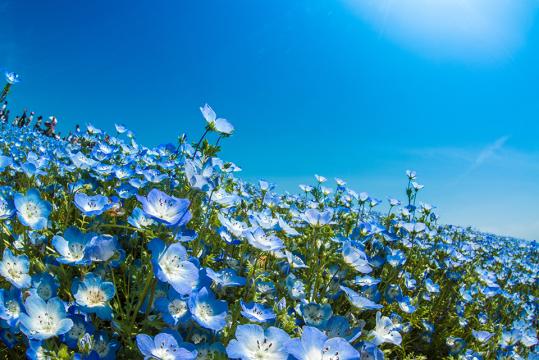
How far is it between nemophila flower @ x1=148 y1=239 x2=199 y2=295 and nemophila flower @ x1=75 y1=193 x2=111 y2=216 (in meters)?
0.65

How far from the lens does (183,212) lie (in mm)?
1655

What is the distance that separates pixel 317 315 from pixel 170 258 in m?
1.08

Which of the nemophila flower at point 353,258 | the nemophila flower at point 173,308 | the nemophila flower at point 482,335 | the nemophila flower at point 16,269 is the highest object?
the nemophila flower at point 353,258

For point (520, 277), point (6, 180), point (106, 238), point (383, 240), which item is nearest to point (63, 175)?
point (6, 180)

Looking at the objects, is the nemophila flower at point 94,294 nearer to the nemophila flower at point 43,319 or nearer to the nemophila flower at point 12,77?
the nemophila flower at point 43,319

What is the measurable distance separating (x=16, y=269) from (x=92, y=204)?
19.9 inches

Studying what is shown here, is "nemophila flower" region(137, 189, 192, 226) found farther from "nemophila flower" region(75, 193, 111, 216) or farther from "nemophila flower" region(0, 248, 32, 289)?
"nemophila flower" region(0, 248, 32, 289)

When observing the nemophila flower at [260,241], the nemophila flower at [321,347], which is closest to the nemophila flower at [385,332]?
the nemophila flower at [260,241]

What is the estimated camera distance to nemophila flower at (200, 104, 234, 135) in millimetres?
2572

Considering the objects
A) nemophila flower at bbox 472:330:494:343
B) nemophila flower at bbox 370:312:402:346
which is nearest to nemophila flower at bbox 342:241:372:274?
nemophila flower at bbox 370:312:402:346

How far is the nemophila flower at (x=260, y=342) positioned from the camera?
1558 mm

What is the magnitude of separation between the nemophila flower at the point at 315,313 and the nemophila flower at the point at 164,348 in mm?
889

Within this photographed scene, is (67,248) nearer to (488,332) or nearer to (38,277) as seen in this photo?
(38,277)

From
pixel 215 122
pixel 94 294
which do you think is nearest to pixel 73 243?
pixel 94 294
